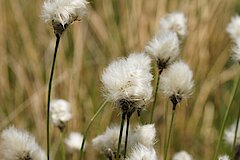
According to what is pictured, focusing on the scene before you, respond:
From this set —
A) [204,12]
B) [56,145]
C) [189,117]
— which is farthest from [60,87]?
[204,12]

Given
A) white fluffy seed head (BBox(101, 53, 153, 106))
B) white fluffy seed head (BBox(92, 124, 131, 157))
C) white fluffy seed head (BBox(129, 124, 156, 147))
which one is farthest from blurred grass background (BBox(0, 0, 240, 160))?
white fluffy seed head (BBox(101, 53, 153, 106))

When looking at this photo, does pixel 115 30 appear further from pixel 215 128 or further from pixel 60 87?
pixel 215 128

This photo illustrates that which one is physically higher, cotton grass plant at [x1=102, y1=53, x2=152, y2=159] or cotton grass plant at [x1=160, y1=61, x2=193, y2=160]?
cotton grass plant at [x1=160, y1=61, x2=193, y2=160]

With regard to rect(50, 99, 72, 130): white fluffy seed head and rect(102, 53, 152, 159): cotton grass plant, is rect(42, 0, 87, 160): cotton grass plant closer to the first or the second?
rect(102, 53, 152, 159): cotton grass plant

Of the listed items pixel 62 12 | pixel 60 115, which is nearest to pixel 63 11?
pixel 62 12

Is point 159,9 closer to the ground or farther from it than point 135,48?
farther from it

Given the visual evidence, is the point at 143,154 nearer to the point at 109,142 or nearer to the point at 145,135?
the point at 145,135

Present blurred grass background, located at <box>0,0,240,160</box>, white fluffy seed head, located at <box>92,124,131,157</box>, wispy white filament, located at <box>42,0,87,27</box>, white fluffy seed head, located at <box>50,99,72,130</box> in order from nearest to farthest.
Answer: wispy white filament, located at <box>42,0,87,27</box> → white fluffy seed head, located at <box>92,124,131,157</box> → white fluffy seed head, located at <box>50,99,72,130</box> → blurred grass background, located at <box>0,0,240,160</box>
